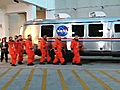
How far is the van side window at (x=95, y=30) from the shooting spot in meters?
14.7

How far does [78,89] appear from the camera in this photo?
25.5 ft

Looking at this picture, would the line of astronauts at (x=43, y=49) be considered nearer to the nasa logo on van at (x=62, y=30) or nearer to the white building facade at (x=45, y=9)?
the nasa logo on van at (x=62, y=30)

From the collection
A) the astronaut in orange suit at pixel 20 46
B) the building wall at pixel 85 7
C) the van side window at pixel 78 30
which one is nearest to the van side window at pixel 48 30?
the van side window at pixel 78 30

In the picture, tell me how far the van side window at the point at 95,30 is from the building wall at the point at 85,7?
10634 millimetres

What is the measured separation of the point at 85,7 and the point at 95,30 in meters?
11.5

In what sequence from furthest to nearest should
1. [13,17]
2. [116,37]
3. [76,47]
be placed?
[13,17] < [116,37] < [76,47]

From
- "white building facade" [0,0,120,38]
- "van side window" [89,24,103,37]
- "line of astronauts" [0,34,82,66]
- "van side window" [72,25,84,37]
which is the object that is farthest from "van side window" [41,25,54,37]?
"white building facade" [0,0,120,38]

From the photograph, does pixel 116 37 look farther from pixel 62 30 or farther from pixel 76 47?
pixel 62 30

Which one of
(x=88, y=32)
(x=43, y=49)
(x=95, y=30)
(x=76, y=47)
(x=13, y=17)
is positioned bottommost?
(x=43, y=49)

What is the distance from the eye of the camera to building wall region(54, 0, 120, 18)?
25.0 metres

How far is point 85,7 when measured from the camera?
1019 inches

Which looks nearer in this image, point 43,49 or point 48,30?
point 43,49

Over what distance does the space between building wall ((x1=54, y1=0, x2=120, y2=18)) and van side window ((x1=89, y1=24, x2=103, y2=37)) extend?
10.6 m

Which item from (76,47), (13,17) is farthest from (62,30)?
(13,17)
